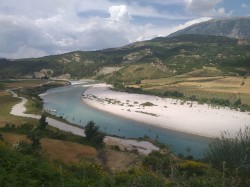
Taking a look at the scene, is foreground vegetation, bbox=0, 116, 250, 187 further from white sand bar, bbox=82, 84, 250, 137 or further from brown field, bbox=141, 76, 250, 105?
brown field, bbox=141, 76, 250, 105

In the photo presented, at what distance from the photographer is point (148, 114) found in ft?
302

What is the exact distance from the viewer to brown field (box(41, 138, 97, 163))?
39.3 meters

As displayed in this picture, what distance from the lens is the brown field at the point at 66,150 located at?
39.3m

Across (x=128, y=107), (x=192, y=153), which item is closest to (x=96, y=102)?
(x=128, y=107)

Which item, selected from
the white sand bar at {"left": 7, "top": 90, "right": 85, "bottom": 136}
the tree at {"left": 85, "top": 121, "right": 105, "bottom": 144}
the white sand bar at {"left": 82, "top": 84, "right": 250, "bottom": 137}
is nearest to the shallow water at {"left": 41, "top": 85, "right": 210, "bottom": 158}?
the white sand bar at {"left": 82, "top": 84, "right": 250, "bottom": 137}

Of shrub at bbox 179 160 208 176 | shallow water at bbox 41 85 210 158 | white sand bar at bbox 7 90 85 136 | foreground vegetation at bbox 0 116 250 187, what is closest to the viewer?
foreground vegetation at bbox 0 116 250 187

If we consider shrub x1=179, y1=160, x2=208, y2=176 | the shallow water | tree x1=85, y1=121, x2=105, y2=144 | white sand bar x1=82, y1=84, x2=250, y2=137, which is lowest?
the shallow water

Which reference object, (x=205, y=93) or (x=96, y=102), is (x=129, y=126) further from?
(x=205, y=93)

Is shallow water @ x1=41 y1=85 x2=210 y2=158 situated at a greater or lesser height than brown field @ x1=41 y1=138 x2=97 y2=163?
lesser

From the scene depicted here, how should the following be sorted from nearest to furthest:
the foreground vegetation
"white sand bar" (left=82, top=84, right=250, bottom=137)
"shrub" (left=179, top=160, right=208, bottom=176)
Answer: the foreground vegetation, "shrub" (left=179, top=160, right=208, bottom=176), "white sand bar" (left=82, top=84, right=250, bottom=137)

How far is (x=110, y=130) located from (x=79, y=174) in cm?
4976

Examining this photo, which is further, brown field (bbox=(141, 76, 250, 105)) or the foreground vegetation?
brown field (bbox=(141, 76, 250, 105))

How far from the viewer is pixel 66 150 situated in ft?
141

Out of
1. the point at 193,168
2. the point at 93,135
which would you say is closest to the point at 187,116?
the point at 93,135
